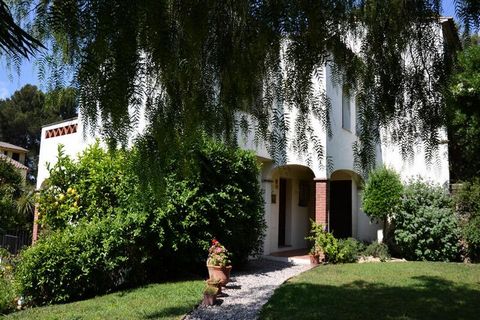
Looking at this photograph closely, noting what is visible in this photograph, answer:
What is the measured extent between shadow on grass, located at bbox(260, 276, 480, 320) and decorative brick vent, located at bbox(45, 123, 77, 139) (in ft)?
29.7

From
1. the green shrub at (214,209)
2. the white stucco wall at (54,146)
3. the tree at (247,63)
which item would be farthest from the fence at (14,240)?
the tree at (247,63)

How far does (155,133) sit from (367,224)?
A: 594 inches

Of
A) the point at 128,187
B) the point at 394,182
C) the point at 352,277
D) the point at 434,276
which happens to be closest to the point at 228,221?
the point at 128,187

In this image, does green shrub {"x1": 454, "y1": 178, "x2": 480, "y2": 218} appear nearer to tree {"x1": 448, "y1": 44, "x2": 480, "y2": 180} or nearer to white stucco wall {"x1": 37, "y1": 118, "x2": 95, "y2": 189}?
tree {"x1": 448, "y1": 44, "x2": 480, "y2": 180}

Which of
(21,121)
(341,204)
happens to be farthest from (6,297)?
(21,121)

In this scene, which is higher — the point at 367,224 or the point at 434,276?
the point at 367,224

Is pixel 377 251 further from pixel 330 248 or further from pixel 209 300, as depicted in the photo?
pixel 209 300

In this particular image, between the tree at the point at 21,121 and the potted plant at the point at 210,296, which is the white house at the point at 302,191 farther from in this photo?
the tree at the point at 21,121

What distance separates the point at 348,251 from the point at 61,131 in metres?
10.3

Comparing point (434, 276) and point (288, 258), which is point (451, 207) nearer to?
point (434, 276)

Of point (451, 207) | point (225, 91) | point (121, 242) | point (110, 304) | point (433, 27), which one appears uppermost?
point (433, 27)

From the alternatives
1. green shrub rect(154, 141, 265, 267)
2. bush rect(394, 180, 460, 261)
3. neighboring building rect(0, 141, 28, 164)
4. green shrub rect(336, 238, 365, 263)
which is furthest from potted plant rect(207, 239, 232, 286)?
neighboring building rect(0, 141, 28, 164)

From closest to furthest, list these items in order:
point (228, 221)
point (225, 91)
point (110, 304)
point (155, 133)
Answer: point (155, 133) → point (225, 91) → point (110, 304) → point (228, 221)

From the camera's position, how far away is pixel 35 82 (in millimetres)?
3248
